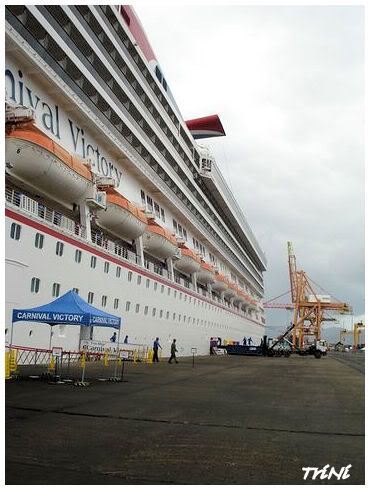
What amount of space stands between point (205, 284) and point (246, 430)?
48544 millimetres

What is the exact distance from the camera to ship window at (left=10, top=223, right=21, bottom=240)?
1751 centimetres

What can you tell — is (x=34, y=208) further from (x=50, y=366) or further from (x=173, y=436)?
(x=173, y=436)

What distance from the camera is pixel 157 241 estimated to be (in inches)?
1382

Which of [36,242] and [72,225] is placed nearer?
[36,242]

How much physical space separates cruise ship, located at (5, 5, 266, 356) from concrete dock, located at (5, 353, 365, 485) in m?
5.37

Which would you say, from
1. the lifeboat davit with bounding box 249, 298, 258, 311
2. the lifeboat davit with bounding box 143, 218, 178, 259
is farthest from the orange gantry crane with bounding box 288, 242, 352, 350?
the lifeboat davit with bounding box 143, 218, 178, 259

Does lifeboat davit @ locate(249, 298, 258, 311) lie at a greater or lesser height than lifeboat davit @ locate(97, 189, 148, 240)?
lesser

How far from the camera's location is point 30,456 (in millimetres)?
5793

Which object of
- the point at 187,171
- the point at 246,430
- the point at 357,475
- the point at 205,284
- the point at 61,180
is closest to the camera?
the point at 357,475

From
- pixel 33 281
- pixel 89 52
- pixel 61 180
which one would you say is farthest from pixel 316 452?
pixel 89 52

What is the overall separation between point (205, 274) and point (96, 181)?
1068 inches

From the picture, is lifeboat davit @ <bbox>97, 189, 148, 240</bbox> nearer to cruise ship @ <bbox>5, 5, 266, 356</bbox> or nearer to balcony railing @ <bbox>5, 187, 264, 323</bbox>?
cruise ship @ <bbox>5, 5, 266, 356</bbox>

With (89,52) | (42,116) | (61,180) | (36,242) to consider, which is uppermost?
(89,52)

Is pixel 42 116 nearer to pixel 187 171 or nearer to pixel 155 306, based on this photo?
pixel 155 306
